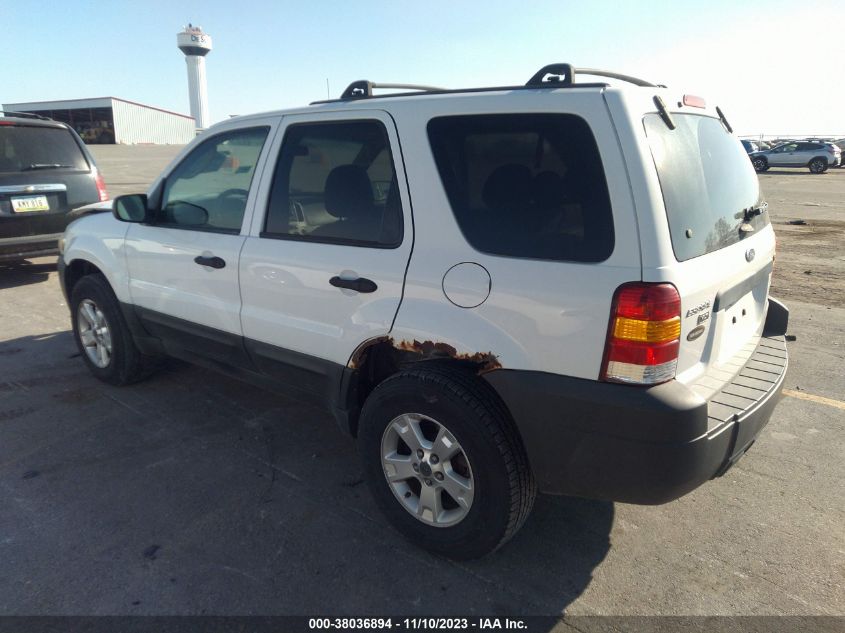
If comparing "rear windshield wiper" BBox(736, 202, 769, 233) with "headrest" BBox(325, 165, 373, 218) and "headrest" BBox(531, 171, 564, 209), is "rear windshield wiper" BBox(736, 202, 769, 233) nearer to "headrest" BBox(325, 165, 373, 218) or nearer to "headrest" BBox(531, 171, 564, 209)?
"headrest" BBox(531, 171, 564, 209)

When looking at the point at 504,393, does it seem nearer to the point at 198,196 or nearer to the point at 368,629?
the point at 368,629

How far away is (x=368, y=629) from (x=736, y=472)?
2213 mm

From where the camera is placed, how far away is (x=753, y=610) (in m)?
2.39

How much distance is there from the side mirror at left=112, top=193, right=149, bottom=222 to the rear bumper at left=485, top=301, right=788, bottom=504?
2.60 meters

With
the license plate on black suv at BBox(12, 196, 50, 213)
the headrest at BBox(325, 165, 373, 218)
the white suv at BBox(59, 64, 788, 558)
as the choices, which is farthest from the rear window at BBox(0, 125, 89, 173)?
the headrest at BBox(325, 165, 373, 218)

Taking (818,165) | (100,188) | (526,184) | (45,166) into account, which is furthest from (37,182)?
(818,165)

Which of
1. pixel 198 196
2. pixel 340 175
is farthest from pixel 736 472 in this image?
pixel 198 196

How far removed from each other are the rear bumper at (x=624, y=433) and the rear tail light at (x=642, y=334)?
55 millimetres

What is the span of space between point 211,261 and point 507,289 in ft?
6.16

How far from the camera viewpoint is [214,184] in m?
3.65

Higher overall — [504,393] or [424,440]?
[504,393]

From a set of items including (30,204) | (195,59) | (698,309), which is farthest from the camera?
A: (195,59)

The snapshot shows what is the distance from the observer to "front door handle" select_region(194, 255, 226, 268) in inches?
134

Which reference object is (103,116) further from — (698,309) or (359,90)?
(698,309)
